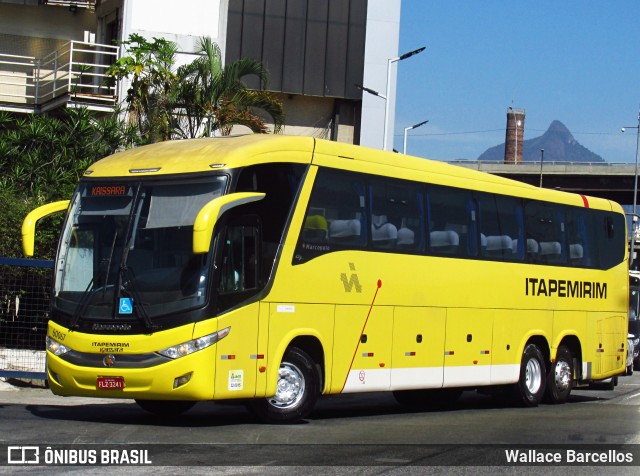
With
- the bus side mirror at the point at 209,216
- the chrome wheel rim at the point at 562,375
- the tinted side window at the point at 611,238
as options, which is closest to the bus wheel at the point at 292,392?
the bus side mirror at the point at 209,216

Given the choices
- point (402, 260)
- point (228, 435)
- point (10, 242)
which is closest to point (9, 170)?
point (10, 242)

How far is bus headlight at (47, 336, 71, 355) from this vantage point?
554 inches

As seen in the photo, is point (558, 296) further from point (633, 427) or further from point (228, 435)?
point (228, 435)

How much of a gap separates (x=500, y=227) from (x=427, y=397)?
11.4ft

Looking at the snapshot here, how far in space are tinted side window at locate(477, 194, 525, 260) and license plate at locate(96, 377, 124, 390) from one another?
716 centimetres

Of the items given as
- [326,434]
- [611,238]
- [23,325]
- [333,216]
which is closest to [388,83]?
[611,238]

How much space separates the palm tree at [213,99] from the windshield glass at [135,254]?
12965mm

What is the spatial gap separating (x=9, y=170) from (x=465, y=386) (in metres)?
12.3

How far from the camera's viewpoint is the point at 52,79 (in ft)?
103

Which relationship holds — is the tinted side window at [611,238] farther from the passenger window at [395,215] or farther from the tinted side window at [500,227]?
the passenger window at [395,215]

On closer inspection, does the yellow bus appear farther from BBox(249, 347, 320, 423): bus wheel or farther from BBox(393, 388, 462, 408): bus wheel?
BBox(393, 388, 462, 408): bus wheel

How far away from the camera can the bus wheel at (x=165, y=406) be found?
1546cm

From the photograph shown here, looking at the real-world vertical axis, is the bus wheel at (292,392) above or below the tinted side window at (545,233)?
below

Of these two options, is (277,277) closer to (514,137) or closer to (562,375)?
(562,375)
